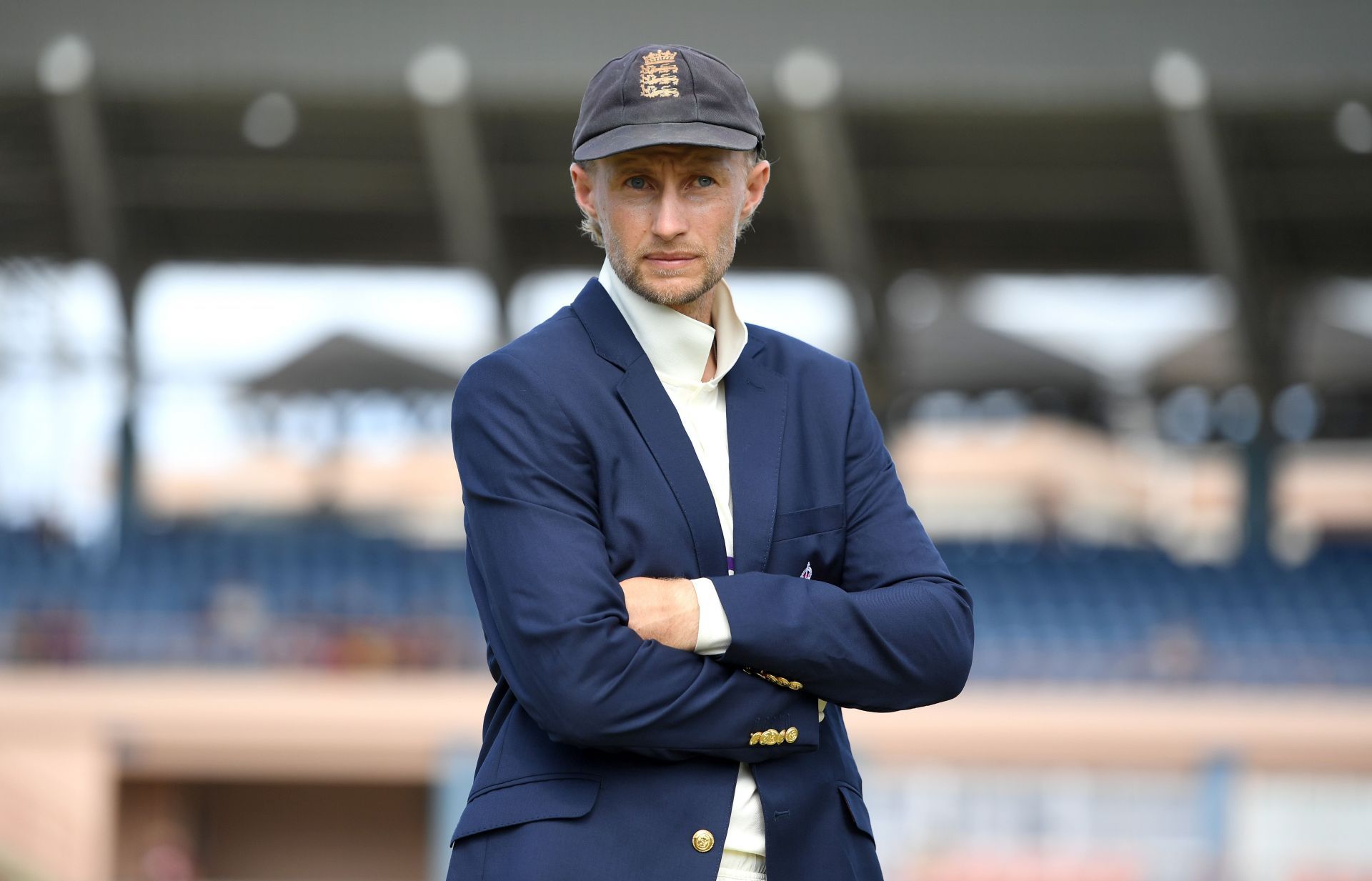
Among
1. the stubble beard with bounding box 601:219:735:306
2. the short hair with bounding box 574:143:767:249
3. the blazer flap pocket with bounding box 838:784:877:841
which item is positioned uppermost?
the short hair with bounding box 574:143:767:249

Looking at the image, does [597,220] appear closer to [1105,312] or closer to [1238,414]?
[1238,414]

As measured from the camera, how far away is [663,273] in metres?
1.64

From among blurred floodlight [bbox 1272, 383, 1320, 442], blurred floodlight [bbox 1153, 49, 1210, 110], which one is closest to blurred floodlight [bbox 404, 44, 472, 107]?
blurred floodlight [bbox 1153, 49, 1210, 110]

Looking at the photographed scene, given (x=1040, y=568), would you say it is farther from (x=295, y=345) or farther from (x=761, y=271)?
(x=295, y=345)

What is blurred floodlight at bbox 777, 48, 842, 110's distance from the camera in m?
13.2

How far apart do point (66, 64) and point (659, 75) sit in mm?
13671

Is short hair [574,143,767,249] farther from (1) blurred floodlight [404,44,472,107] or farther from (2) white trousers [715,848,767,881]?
(1) blurred floodlight [404,44,472,107]

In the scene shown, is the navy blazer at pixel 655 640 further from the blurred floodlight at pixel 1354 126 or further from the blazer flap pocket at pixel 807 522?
the blurred floodlight at pixel 1354 126

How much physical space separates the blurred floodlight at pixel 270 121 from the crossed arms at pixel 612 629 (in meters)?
13.5

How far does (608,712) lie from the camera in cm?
149

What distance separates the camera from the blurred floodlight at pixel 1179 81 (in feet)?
42.7

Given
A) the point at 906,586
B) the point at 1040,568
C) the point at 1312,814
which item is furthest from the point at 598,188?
the point at 1040,568

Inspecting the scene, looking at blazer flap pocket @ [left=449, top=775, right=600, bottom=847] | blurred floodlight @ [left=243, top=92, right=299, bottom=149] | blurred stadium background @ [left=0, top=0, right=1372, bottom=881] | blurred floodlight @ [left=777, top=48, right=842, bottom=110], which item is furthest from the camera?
blurred floodlight @ [left=243, top=92, right=299, bottom=149]

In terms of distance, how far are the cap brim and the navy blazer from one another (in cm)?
20
